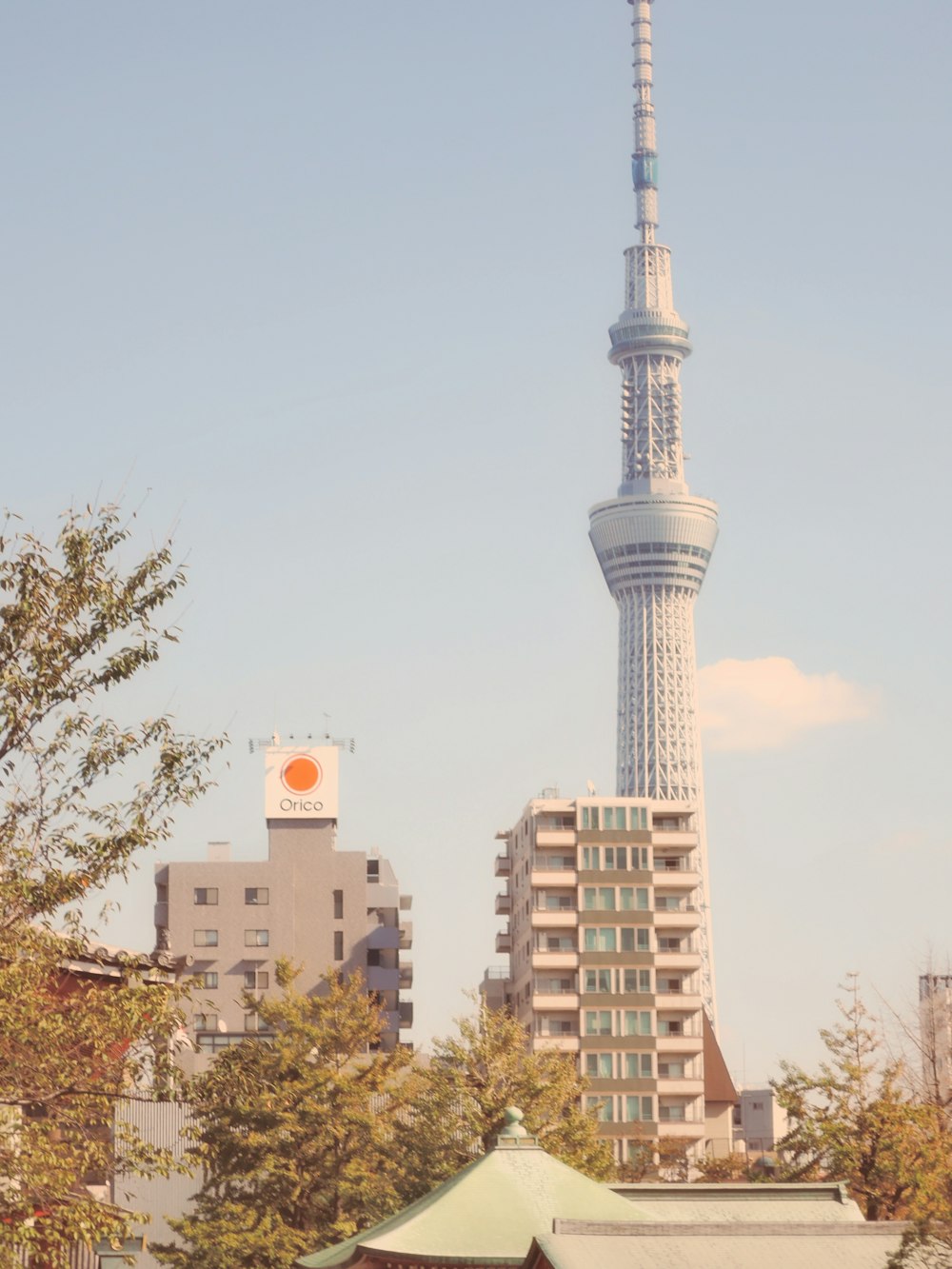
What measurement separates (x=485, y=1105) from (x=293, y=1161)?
21.8 ft

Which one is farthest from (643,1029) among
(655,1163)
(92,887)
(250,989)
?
(92,887)

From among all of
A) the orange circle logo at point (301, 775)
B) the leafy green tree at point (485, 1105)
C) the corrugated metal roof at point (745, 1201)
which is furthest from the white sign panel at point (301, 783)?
the corrugated metal roof at point (745, 1201)

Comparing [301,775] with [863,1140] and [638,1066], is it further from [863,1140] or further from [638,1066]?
[863,1140]

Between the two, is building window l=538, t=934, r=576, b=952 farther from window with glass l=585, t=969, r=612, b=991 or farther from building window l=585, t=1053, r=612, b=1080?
building window l=585, t=1053, r=612, b=1080

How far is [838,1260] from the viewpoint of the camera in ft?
105

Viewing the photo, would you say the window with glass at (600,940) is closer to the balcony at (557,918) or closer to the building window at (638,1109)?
the balcony at (557,918)

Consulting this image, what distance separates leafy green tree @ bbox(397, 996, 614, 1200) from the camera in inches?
2360

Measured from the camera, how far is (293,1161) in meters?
59.8

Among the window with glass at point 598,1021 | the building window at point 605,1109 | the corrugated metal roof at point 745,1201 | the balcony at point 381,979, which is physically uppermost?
the balcony at point 381,979

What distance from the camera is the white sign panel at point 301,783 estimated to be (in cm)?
14050

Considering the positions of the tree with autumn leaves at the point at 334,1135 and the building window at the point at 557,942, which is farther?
the building window at the point at 557,942

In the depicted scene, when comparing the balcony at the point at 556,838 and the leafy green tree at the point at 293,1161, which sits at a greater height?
the balcony at the point at 556,838

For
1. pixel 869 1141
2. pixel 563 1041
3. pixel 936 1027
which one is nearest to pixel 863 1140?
pixel 869 1141

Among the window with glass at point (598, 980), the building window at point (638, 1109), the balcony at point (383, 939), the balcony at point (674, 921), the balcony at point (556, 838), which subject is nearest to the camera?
the building window at point (638, 1109)
